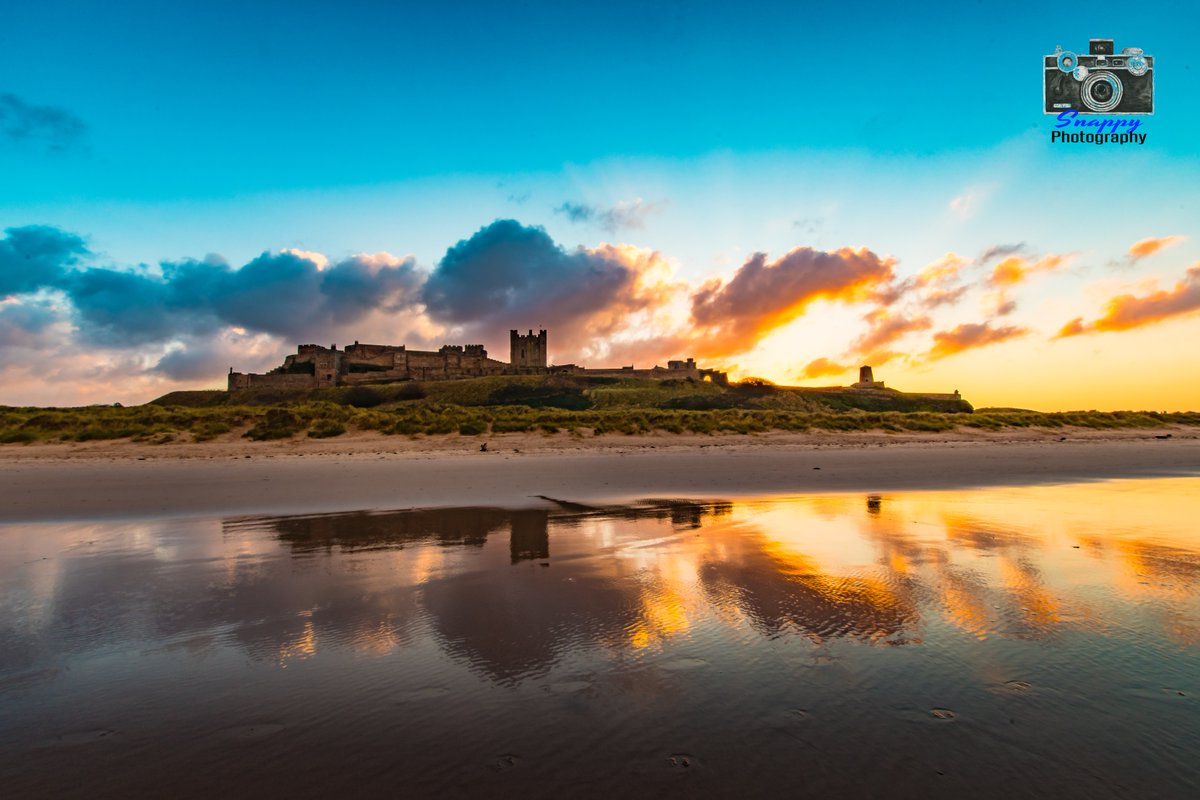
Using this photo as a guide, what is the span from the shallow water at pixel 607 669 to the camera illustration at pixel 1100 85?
59.2ft

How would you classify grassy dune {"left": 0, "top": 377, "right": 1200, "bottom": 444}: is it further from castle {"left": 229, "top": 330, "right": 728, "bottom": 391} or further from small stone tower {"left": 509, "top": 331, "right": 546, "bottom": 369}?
small stone tower {"left": 509, "top": 331, "right": 546, "bottom": 369}

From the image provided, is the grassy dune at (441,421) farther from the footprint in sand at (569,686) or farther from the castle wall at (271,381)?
the castle wall at (271,381)

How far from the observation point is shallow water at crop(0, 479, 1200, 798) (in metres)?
2.40

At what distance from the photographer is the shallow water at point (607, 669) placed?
2400mm

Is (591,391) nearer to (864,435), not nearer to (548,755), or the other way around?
(864,435)

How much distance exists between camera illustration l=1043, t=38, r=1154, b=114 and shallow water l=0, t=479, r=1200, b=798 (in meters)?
18.0

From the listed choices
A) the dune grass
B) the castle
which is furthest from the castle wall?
the dune grass

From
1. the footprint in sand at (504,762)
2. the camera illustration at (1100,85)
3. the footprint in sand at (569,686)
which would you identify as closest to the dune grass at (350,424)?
the camera illustration at (1100,85)

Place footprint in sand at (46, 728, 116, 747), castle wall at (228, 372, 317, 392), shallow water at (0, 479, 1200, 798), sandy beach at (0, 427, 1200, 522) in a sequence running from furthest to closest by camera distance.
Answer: castle wall at (228, 372, 317, 392) → sandy beach at (0, 427, 1200, 522) → footprint in sand at (46, 728, 116, 747) → shallow water at (0, 479, 1200, 798)

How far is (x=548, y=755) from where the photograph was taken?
2.52m

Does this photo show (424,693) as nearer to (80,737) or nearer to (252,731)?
(252,731)

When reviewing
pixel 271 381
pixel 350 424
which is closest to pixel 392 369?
pixel 271 381

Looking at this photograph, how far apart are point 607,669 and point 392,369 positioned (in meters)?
116

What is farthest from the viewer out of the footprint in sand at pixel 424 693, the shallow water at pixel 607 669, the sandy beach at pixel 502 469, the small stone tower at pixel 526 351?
the small stone tower at pixel 526 351
